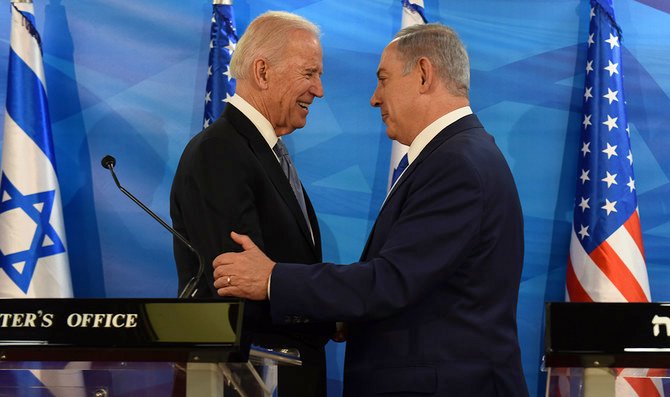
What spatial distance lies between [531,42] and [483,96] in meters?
0.37

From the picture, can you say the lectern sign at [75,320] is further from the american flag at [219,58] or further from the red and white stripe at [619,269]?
the red and white stripe at [619,269]

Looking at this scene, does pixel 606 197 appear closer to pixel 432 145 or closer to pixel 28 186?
pixel 432 145

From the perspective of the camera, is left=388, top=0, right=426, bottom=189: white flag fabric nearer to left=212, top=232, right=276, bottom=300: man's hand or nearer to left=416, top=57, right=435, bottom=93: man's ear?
left=416, top=57, right=435, bottom=93: man's ear

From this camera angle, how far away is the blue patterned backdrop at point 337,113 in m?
4.48

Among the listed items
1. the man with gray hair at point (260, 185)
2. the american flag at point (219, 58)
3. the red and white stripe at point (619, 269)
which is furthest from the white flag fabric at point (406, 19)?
the man with gray hair at point (260, 185)

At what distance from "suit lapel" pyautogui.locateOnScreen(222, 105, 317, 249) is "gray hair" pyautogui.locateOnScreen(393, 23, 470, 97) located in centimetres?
45

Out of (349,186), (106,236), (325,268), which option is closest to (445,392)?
(325,268)

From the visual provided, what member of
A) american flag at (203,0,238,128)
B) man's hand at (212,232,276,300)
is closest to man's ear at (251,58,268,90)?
man's hand at (212,232,276,300)

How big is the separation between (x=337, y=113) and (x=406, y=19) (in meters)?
0.61

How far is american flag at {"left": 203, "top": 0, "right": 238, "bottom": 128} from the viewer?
425cm

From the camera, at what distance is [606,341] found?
173 cm

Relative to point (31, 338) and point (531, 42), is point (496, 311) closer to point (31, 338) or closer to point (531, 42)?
point (31, 338)

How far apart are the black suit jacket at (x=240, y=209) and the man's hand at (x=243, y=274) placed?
0.28 ft

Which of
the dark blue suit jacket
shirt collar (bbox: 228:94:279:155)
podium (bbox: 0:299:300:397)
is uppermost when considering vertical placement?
shirt collar (bbox: 228:94:279:155)
